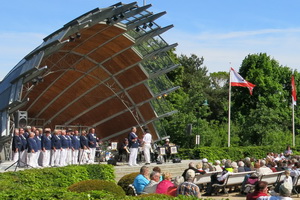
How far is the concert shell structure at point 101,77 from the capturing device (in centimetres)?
2509

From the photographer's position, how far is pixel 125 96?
109ft

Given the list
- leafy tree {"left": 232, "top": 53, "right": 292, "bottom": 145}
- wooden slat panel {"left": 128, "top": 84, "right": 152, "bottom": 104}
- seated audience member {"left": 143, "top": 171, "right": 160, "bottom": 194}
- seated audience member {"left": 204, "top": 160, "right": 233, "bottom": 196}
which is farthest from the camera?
leafy tree {"left": 232, "top": 53, "right": 292, "bottom": 145}

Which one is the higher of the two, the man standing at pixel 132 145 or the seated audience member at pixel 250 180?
the man standing at pixel 132 145

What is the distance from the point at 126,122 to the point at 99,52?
604 cm

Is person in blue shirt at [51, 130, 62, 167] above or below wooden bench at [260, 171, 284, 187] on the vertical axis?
above

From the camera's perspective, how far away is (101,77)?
32.4 meters

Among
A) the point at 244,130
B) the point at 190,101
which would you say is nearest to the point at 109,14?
the point at 190,101

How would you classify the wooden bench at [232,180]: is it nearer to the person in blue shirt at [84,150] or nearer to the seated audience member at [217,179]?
the seated audience member at [217,179]

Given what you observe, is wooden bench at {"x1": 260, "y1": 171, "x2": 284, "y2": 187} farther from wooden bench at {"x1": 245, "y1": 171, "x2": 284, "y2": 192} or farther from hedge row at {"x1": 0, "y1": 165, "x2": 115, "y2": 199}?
hedge row at {"x1": 0, "y1": 165, "x2": 115, "y2": 199}

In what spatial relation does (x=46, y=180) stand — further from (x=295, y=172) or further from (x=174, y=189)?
(x=295, y=172)

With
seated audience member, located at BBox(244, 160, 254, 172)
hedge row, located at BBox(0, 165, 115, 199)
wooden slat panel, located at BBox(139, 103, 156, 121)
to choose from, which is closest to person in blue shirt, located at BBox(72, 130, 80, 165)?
hedge row, located at BBox(0, 165, 115, 199)

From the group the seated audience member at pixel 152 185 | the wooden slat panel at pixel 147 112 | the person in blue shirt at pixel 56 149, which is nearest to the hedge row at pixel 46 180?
the seated audience member at pixel 152 185

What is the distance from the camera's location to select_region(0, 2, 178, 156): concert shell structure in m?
25.1

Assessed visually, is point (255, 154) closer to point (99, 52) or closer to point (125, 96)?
point (125, 96)
